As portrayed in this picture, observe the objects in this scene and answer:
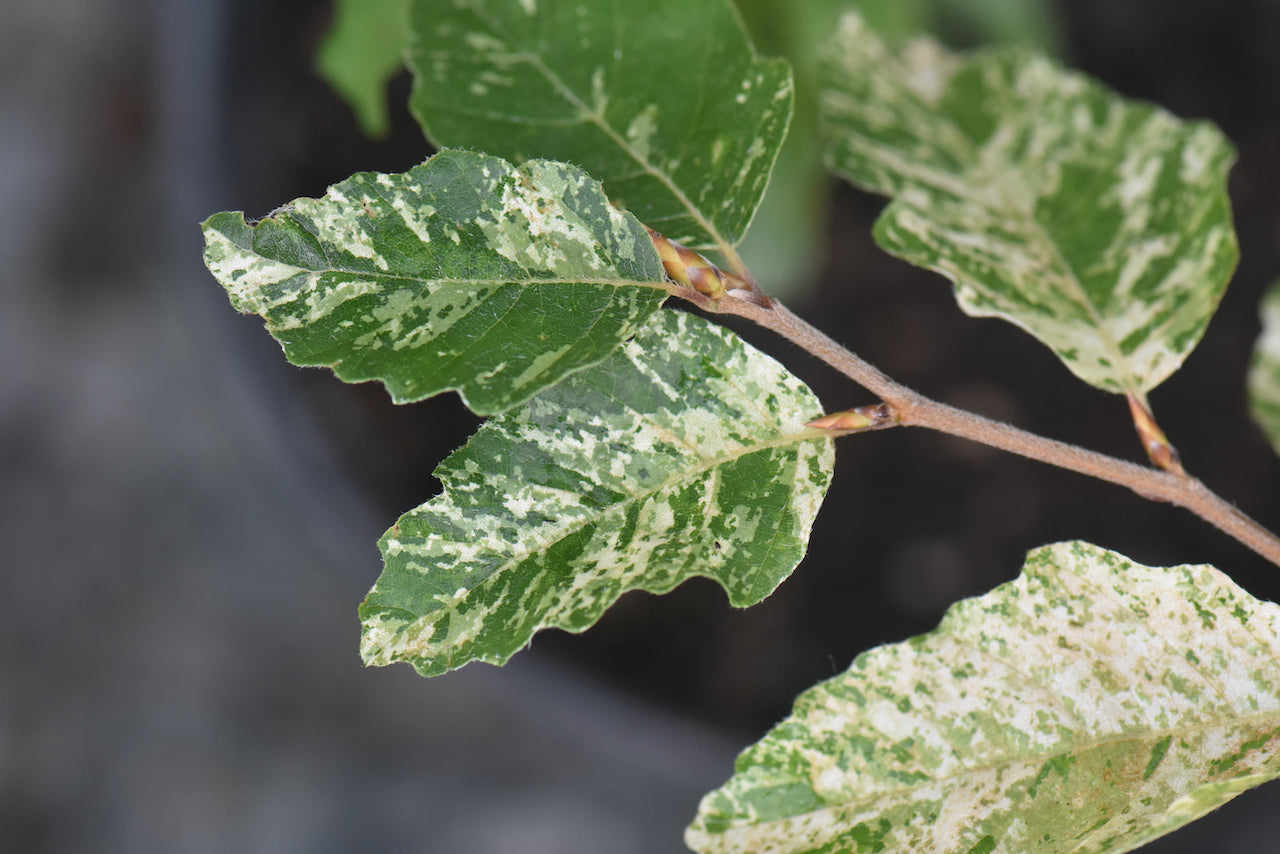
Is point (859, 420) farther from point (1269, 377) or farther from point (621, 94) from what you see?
point (1269, 377)

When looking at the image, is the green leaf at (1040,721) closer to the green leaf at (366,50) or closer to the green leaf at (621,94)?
the green leaf at (621,94)

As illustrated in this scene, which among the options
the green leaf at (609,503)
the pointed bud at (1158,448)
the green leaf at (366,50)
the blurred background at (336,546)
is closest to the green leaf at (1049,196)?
the pointed bud at (1158,448)

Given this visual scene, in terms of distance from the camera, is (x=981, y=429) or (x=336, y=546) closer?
(x=981, y=429)

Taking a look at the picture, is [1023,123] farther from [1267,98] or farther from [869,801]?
[1267,98]

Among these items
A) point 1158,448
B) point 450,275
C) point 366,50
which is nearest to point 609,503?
point 450,275

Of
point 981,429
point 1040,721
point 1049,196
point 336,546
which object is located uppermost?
point 1049,196

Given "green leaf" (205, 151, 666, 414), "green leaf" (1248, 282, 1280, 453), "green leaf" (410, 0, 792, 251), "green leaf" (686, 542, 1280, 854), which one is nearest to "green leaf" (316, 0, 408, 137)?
"green leaf" (410, 0, 792, 251)

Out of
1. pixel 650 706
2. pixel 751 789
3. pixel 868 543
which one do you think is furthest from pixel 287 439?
pixel 751 789
